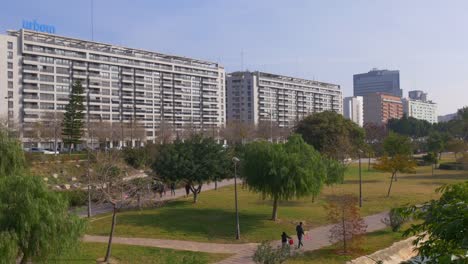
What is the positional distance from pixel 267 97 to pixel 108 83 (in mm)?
61001

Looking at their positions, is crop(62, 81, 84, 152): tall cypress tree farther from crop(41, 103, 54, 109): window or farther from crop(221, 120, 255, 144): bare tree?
crop(221, 120, 255, 144): bare tree

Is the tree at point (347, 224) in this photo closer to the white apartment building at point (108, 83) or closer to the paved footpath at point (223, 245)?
the paved footpath at point (223, 245)

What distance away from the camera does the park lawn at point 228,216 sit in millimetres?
25797

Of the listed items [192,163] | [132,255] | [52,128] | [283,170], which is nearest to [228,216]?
[283,170]

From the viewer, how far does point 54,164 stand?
175ft

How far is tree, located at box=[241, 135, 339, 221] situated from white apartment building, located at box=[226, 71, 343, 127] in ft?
355

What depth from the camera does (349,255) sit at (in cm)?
2119

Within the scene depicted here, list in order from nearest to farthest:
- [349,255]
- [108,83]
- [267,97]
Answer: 1. [349,255]
2. [108,83]
3. [267,97]

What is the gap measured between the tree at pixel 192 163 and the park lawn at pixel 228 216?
2044 millimetres

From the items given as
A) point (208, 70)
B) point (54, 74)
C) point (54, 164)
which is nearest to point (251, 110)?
point (208, 70)

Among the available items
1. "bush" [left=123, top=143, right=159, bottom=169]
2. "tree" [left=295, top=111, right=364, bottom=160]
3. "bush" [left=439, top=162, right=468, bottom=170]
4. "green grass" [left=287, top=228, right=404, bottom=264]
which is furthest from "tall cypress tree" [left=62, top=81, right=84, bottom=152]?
"bush" [left=439, top=162, right=468, bottom=170]

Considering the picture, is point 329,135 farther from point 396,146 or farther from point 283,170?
point 283,170

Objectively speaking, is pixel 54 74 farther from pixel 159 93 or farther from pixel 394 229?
pixel 394 229

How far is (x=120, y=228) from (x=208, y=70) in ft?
345
